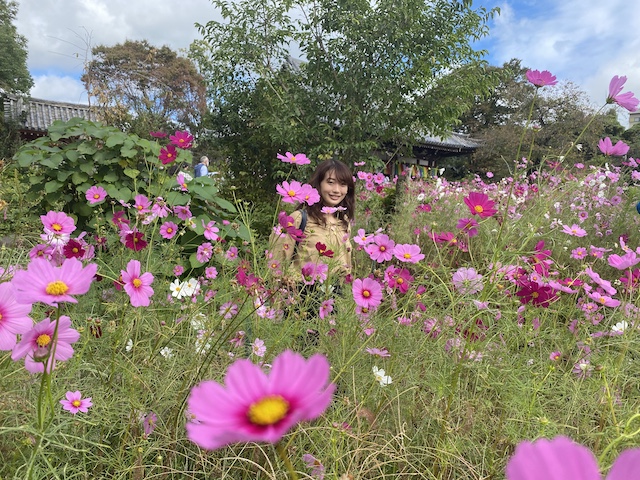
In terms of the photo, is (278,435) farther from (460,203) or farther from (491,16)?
(491,16)

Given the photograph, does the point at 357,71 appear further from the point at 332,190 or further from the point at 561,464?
the point at 561,464

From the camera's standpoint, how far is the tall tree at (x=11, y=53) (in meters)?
18.6

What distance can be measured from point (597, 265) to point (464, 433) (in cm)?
204

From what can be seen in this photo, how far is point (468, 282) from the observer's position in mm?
965

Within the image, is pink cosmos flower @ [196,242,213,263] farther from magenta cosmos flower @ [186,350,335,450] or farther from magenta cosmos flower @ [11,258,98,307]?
magenta cosmos flower @ [186,350,335,450]

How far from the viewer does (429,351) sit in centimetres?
115

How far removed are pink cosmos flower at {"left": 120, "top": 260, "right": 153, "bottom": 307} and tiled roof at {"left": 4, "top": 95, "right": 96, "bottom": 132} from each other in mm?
18252

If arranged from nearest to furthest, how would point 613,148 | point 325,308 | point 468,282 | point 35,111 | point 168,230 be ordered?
point 468,282 < point 325,308 < point 613,148 < point 168,230 < point 35,111

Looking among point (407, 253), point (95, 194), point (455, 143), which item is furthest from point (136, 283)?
point (455, 143)

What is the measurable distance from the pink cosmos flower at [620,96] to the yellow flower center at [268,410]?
4.03 feet

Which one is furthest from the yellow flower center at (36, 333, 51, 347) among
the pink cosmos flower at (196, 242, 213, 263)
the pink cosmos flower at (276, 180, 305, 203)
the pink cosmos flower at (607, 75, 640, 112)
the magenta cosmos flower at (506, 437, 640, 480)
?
the pink cosmos flower at (607, 75, 640, 112)

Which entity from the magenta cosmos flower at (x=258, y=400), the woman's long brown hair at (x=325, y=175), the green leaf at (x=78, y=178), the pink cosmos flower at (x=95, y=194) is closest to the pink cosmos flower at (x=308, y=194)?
the woman's long brown hair at (x=325, y=175)

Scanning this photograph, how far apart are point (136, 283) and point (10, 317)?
0.28 metres

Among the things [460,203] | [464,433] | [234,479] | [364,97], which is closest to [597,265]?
[460,203]
